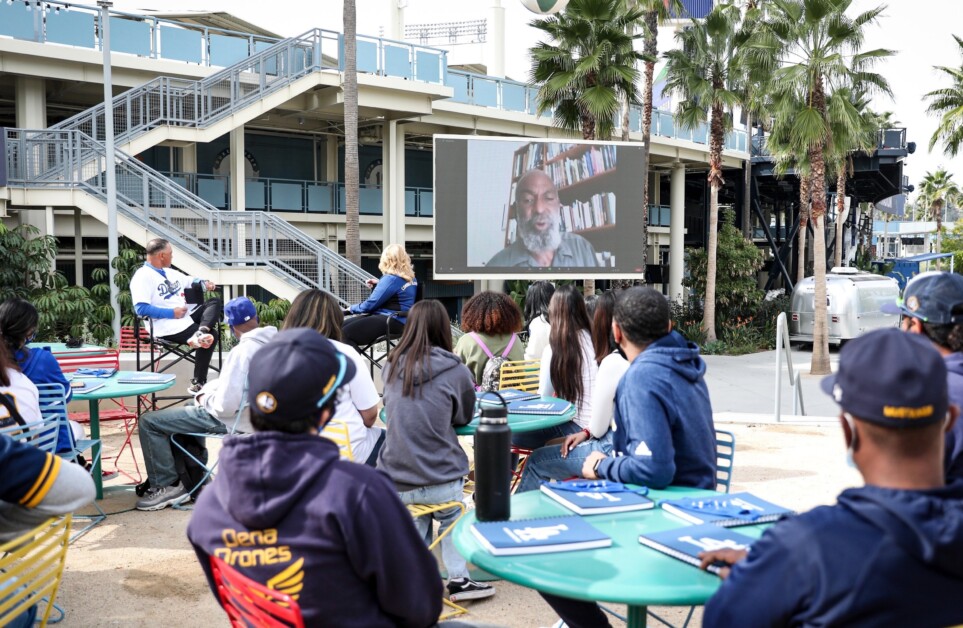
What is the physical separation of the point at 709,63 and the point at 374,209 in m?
9.87

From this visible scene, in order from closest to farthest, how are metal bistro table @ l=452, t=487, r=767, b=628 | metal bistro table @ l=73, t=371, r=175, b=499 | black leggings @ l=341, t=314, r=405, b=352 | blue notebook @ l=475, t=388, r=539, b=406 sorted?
metal bistro table @ l=452, t=487, r=767, b=628 → blue notebook @ l=475, t=388, r=539, b=406 → metal bistro table @ l=73, t=371, r=175, b=499 → black leggings @ l=341, t=314, r=405, b=352

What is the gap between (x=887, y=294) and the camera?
74.4 feet

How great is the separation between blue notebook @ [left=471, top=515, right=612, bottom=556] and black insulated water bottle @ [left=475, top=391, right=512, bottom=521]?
0.07 metres

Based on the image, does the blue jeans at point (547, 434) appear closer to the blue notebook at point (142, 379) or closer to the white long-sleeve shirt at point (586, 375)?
the white long-sleeve shirt at point (586, 375)

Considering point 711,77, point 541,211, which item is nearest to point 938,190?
point 711,77

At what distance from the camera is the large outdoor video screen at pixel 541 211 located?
51.7ft

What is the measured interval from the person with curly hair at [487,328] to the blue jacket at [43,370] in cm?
249

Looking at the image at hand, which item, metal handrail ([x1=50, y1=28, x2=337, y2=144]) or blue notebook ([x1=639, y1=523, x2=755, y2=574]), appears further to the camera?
metal handrail ([x1=50, y1=28, x2=337, y2=144])

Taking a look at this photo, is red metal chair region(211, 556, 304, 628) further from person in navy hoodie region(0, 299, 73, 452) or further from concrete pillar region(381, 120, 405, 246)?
concrete pillar region(381, 120, 405, 246)

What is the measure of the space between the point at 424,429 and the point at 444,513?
0.53 metres

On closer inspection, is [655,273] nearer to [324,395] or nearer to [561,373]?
[561,373]

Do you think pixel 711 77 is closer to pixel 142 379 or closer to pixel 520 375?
pixel 520 375

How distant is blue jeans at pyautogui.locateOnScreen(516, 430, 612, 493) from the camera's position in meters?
4.75

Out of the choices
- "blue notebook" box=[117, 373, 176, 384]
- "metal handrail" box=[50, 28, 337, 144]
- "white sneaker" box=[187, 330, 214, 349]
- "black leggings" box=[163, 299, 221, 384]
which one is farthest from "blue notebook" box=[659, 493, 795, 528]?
Answer: "metal handrail" box=[50, 28, 337, 144]
